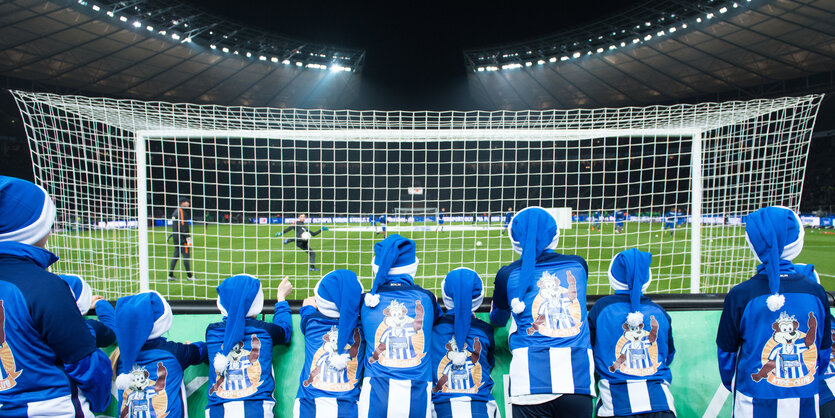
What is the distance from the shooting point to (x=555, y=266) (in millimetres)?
1983

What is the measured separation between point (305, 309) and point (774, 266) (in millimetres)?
2260

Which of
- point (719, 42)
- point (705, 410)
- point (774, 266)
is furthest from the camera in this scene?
point (719, 42)

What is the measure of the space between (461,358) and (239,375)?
1078 mm

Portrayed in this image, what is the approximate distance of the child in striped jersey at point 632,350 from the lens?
1946 millimetres

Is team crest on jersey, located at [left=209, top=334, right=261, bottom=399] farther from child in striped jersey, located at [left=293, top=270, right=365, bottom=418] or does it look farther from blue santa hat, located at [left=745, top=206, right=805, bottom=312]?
blue santa hat, located at [left=745, top=206, right=805, bottom=312]

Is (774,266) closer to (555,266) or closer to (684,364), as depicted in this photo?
(555,266)

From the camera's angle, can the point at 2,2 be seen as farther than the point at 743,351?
Yes

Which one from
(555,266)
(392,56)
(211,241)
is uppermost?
(392,56)

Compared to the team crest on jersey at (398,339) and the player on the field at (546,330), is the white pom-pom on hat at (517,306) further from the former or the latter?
the team crest on jersey at (398,339)

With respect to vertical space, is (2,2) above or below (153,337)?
above

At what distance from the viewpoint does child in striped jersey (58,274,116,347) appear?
1.96m

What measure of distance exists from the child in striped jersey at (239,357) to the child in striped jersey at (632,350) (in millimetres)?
1689

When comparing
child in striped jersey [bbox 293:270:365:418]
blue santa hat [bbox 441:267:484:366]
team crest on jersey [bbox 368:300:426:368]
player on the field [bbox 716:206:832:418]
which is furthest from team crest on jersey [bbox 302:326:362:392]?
player on the field [bbox 716:206:832:418]

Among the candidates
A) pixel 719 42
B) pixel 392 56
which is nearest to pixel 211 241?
pixel 392 56
